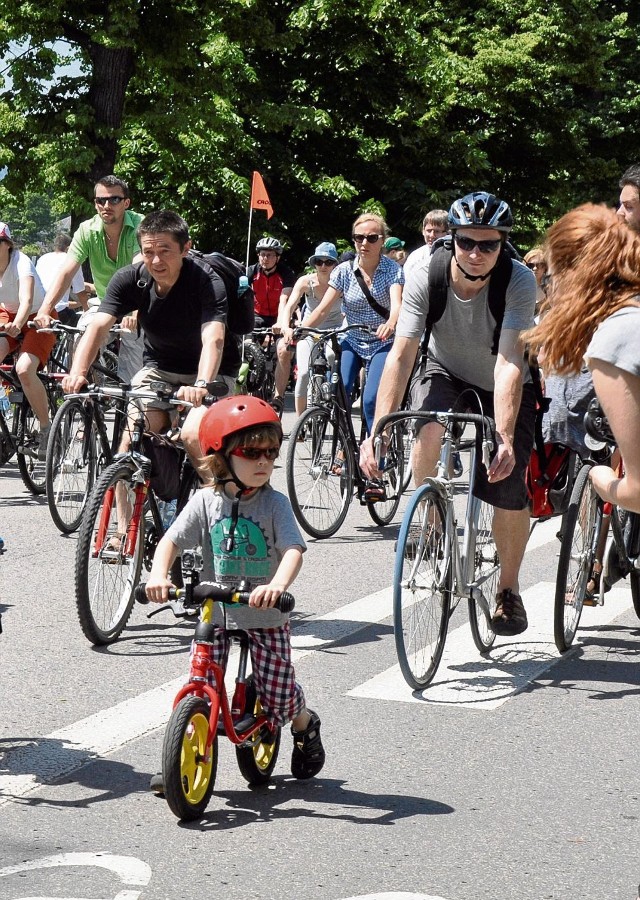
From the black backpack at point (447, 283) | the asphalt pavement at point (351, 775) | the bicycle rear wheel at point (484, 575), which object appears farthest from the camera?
the bicycle rear wheel at point (484, 575)

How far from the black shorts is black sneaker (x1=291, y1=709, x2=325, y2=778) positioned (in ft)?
5.80

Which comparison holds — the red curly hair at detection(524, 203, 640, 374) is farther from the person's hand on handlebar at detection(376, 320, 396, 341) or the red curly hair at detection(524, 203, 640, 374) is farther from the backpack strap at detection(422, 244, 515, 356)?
the person's hand on handlebar at detection(376, 320, 396, 341)

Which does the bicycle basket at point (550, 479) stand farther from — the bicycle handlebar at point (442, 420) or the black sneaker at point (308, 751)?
the black sneaker at point (308, 751)

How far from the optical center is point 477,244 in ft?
20.0

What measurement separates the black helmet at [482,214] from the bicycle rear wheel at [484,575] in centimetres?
115

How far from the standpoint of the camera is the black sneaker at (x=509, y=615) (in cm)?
653

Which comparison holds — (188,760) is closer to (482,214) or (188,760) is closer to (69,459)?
(482,214)

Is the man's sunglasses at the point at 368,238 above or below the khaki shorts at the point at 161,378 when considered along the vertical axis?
above

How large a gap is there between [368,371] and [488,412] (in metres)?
3.35

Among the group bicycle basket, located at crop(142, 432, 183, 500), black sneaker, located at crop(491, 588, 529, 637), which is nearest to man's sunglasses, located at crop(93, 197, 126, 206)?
bicycle basket, located at crop(142, 432, 183, 500)

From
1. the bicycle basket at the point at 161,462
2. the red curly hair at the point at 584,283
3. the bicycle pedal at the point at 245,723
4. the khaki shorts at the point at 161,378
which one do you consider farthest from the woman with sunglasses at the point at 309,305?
the red curly hair at the point at 584,283

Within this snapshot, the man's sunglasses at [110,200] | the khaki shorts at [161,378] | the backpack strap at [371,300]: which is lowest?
the khaki shorts at [161,378]

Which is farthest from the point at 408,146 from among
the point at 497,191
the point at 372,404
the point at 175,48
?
the point at 372,404

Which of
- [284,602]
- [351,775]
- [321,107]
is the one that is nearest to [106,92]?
[321,107]
